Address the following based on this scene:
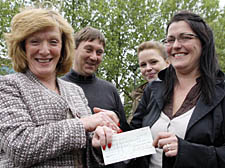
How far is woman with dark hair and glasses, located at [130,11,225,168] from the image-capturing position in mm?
2182

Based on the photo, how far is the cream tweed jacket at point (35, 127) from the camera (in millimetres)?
1905

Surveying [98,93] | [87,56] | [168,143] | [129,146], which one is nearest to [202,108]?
[168,143]

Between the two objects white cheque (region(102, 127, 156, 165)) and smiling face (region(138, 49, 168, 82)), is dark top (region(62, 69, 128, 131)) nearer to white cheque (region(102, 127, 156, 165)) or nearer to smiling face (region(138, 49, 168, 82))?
smiling face (region(138, 49, 168, 82))

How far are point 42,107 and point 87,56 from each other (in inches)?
78.1


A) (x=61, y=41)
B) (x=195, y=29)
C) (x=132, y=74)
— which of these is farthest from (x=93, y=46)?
(x=132, y=74)

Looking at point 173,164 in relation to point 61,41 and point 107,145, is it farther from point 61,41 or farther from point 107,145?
point 61,41

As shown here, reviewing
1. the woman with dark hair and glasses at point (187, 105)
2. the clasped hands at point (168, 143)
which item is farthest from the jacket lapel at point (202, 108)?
the clasped hands at point (168, 143)

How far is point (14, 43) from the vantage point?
2238 mm

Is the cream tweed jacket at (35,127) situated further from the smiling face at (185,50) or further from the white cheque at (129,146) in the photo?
the smiling face at (185,50)

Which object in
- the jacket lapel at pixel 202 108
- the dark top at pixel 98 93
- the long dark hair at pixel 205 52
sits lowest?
the dark top at pixel 98 93

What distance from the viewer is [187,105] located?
8.23 feet

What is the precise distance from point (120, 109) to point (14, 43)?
82.2 inches

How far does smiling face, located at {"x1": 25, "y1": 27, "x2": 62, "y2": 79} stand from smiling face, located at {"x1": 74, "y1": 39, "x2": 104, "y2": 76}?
60.7 inches

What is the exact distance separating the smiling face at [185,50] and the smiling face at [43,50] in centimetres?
108
